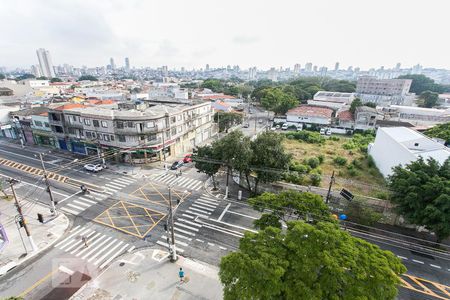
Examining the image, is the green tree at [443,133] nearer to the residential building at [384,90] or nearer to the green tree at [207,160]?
the green tree at [207,160]

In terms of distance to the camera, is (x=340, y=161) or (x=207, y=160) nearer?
(x=207, y=160)

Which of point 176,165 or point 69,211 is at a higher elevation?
point 176,165

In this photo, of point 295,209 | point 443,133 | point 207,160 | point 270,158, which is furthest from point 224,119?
point 295,209

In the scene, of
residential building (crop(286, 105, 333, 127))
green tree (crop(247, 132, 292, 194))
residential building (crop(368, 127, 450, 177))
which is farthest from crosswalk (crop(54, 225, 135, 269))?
residential building (crop(286, 105, 333, 127))

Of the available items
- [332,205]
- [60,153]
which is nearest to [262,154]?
[332,205]

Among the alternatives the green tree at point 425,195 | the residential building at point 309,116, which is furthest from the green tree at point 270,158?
the residential building at point 309,116

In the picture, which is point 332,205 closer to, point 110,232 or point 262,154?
point 262,154

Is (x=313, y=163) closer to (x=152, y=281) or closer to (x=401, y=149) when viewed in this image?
(x=401, y=149)
